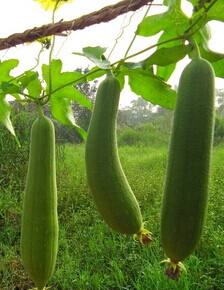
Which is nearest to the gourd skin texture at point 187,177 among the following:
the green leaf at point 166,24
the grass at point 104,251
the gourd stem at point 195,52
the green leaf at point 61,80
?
the gourd stem at point 195,52

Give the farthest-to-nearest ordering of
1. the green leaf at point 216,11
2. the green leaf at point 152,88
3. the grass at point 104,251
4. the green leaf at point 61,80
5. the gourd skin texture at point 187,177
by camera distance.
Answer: the grass at point 104,251 < the green leaf at point 61,80 < the green leaf at point 152,88 < the green leaf at point 216,11 < the gourd skin texture at point 187,177

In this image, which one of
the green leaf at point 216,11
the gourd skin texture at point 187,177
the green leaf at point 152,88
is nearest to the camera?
the gourd skin texture at point 187,177

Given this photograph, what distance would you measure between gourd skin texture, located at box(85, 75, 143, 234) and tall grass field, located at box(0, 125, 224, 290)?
5.18 feet

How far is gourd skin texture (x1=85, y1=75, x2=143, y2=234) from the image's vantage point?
0.44 metres

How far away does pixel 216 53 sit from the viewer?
505mm

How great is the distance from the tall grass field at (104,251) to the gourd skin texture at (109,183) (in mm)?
1577

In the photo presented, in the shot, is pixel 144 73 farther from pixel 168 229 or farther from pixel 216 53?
pixel 168 229

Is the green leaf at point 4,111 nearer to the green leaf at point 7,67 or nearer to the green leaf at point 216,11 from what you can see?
the green leaf at point 7,67

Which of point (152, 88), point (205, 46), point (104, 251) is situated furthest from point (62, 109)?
point (104, 251)

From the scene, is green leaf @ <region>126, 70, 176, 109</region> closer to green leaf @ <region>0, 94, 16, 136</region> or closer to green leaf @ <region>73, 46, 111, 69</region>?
green leaf @ <region>73, 46, 111, 69</region>

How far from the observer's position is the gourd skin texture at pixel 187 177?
15.0 inches

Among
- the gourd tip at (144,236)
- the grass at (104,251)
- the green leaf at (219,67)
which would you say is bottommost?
the grass at (104,251)

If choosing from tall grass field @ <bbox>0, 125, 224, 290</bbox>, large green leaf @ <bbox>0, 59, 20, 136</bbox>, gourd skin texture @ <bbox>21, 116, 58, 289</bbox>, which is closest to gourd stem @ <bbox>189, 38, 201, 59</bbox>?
gourd skin texture @ <bbox>21, 116, 58, 289</bbox>

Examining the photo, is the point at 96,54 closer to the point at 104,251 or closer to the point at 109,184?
the point at 109,184
